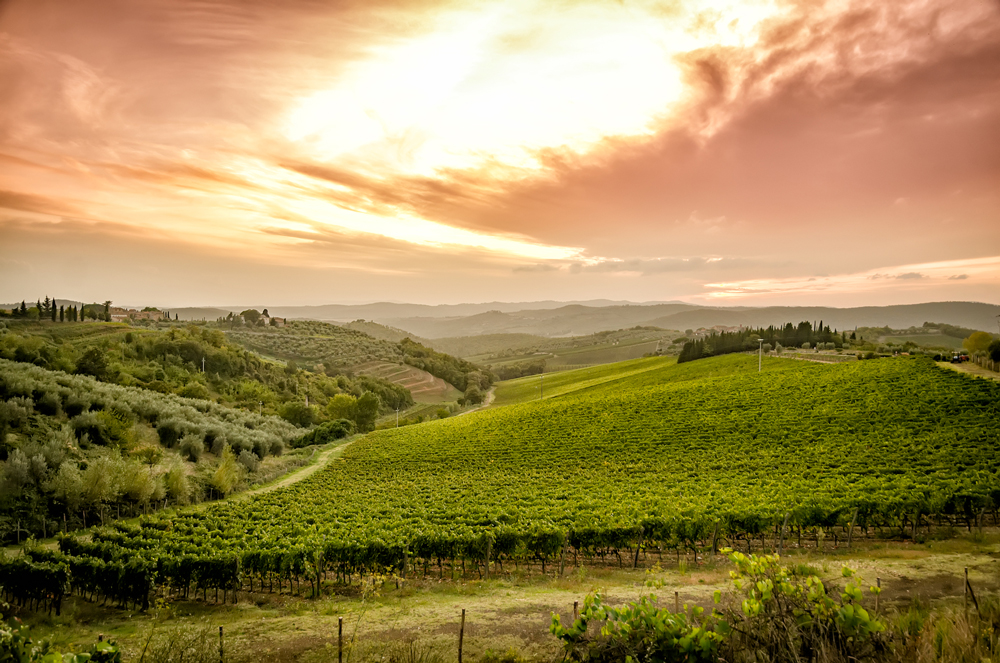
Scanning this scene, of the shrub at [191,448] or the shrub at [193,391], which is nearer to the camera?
the shrub at [191,448]

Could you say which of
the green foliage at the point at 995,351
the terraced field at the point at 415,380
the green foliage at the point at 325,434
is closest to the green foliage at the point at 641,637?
the green foliage at the point at 995,351

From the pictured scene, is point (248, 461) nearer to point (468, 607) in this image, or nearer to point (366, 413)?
point (468, 607)

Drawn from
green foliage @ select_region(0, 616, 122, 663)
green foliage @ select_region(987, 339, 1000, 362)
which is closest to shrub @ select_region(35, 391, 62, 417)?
green foliage @ select_region(0, 616, 122, 663)

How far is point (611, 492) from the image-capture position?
94.4 feet

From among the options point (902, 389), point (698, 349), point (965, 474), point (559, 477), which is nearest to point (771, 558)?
point (965, 474)

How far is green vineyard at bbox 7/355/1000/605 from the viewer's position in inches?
753

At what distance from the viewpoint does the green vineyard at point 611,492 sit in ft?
62.7

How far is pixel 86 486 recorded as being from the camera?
27812 mm

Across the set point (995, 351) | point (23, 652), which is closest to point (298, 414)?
point (23, 652)

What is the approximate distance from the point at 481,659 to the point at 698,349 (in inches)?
3775

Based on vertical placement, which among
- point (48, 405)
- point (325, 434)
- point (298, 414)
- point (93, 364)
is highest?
point (48, 405)

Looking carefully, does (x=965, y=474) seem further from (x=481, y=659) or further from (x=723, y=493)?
(x=481, y=659)

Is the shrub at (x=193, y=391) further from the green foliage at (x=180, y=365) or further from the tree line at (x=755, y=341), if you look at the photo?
the tree line at (x=755, y=341)

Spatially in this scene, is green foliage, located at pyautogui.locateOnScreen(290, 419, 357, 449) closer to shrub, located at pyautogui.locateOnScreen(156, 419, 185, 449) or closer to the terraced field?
shrub, located at pyautogui.locateOnScreen(156, 419, 185, 449)
